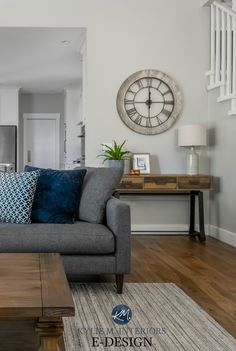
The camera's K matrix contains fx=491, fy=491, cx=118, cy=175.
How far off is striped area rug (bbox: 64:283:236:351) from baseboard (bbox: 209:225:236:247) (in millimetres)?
2109

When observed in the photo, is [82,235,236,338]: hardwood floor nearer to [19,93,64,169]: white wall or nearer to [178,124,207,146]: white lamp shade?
[178,124,207,146]: white lamp shade

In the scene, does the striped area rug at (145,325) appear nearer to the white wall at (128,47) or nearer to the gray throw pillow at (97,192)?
the gray throw pillow at (97,192)

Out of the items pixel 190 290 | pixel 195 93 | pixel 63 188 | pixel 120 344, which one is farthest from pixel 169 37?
pixel 120 344

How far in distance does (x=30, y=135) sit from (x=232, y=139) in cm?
726

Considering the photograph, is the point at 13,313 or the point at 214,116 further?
the point at 214,116

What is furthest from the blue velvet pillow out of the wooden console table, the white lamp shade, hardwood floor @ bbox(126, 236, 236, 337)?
the white lamp shade

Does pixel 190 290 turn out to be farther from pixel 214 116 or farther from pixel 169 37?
pixel 169 37

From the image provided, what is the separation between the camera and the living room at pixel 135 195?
240 cm

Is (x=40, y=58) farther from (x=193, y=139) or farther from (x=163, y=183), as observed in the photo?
(x=163, y=183)

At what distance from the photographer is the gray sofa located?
3158mm

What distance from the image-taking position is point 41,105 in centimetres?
1177

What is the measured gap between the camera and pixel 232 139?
17.5 feet

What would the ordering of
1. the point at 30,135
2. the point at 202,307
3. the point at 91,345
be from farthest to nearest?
1. the point at 30,135
2. the point at 202,307
3. the point at 91,345

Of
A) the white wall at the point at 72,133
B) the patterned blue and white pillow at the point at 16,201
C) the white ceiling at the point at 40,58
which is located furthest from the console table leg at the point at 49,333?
the white wall at the point at 72,133
